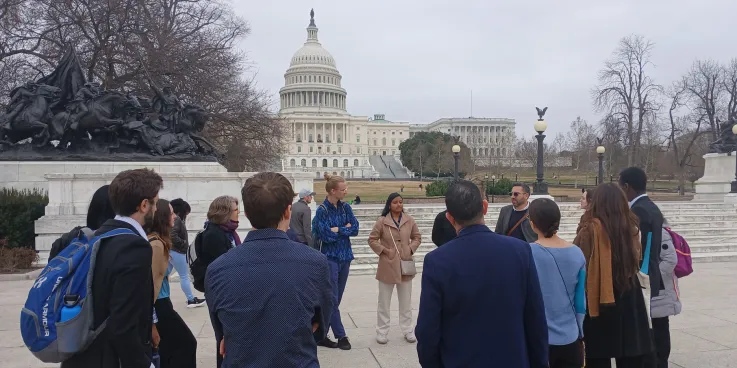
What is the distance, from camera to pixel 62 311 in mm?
2547

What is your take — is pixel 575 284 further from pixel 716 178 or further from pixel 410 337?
pixel 716 178

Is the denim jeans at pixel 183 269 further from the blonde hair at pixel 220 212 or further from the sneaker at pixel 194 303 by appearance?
the blonde hair at pixel 220 212

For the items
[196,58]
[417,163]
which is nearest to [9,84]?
[196,58]

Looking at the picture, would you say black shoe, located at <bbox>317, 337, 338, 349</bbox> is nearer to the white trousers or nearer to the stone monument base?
the white trousers

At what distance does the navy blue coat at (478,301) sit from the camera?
97.0 inches

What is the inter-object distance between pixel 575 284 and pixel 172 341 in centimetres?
292

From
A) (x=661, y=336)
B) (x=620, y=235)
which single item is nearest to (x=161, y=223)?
(x=620, y=235)

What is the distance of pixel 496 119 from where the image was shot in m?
130

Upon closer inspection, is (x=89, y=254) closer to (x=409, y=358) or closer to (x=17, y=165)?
(x=409, y=358)

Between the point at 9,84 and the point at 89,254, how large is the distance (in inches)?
1080

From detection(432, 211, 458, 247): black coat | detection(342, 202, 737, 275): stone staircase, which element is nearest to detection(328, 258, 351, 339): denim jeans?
detection(432, 211, 458, 247): black coat

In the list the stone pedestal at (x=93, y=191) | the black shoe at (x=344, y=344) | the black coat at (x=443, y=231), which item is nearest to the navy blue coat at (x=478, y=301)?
the black shoe at (x=344, y=344)

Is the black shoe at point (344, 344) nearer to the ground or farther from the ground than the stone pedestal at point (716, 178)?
nearer to the ground

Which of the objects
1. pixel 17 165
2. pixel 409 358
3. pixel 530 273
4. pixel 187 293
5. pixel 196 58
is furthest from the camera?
pixel 196 58
